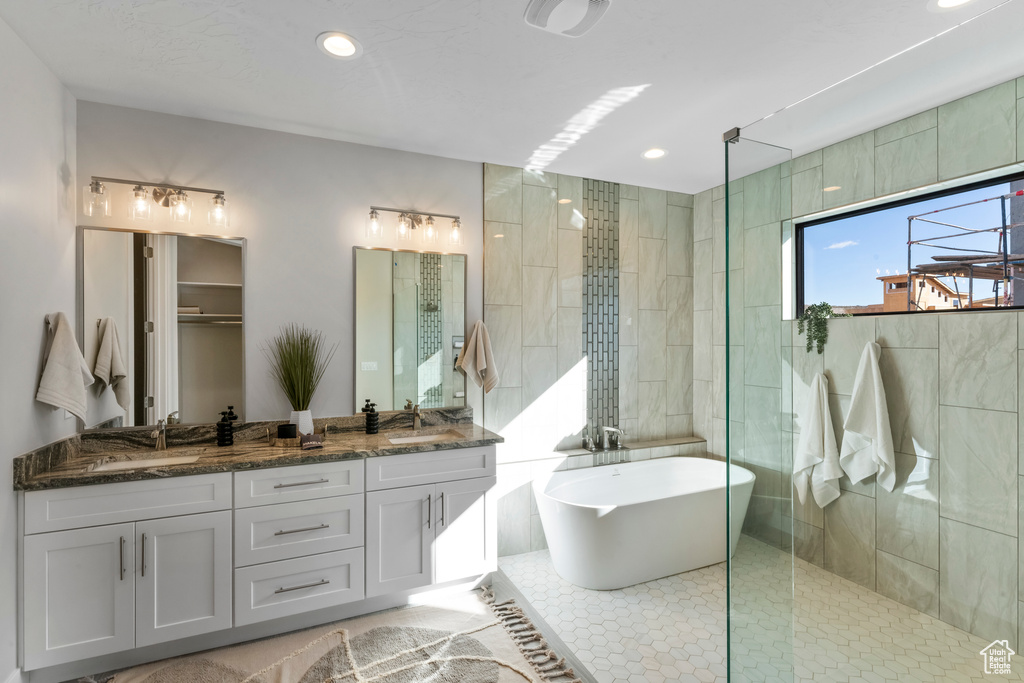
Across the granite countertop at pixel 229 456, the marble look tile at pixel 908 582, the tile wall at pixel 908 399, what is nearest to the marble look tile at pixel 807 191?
the tile wall at pixel 908 399

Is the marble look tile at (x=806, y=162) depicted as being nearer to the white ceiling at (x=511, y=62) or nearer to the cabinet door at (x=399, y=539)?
the white ceiling at (x=511, y=62)

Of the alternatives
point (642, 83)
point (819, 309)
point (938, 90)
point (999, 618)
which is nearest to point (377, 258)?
point (642, 83)

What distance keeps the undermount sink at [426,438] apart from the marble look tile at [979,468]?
6.97ft

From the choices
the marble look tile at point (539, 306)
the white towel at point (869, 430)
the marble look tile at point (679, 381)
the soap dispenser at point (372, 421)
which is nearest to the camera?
the white towel at point (869, 430)

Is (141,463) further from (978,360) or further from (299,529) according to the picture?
(978,360)

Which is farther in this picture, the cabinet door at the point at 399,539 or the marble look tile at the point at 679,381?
the marble look tile at the point at 679,381

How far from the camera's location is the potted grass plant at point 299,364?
2.73 m

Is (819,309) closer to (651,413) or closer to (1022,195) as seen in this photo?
(1022,195)

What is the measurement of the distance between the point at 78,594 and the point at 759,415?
8.99 feet

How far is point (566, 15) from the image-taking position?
1768 millimetres

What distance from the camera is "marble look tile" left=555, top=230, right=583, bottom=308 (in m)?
3.59

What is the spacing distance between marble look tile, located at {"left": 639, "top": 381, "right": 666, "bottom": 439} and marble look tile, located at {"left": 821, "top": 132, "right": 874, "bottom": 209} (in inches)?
99.6

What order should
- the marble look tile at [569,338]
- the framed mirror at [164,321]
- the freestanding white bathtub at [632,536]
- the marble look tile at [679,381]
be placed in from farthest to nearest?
the marble look tile at [679,381] < the marble look tile at [569,338] < the freestanding white bathtub at [632,536] < the framed mirror at [164,321]

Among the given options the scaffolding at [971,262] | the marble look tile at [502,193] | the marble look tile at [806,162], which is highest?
the marble look tile at [502,193]
